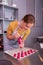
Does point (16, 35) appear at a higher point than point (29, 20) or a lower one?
lower

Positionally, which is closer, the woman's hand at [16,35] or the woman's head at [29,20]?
the woman's head at [29,20]

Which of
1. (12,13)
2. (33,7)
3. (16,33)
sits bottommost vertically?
(16,33)

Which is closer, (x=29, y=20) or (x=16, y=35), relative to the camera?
(x=29, y=20)

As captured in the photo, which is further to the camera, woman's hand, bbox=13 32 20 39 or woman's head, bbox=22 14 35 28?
woman's hand, bbox=13 32 20 39

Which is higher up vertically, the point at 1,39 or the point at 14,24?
the point at 14,24

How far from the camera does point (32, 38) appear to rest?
4.61m

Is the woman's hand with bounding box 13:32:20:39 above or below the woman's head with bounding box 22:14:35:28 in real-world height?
below

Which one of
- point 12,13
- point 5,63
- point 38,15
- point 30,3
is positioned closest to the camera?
point 5,63

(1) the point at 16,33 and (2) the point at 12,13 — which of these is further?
(2) the point at 12,13

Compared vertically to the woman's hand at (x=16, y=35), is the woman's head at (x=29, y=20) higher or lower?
higher

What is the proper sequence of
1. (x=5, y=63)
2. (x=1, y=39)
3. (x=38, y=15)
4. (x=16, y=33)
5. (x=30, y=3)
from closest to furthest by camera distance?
1. (x=5, y=63)
2. (x=16, y=33)
3. (x=1, y=39)
4. (x=30, y=3)
5. (x=38, y=15)

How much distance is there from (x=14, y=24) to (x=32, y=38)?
2.55m

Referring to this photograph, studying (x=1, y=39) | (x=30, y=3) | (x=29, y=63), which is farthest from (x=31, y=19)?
(x=30, y=3)

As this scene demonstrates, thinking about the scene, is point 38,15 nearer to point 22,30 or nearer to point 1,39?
point 1,39
